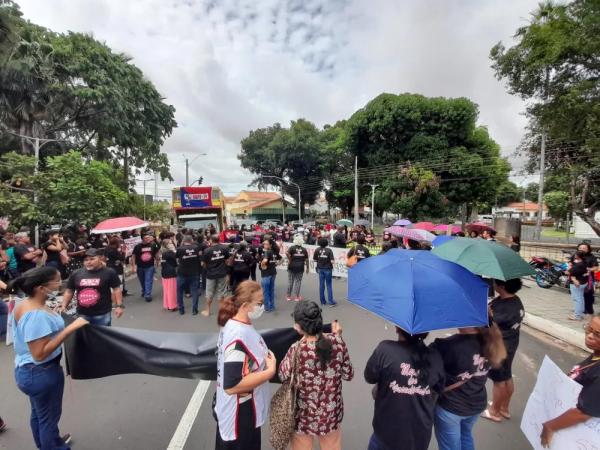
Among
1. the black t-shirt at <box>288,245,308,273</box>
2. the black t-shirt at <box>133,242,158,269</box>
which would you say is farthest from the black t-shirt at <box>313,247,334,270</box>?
the black t-shirt at <box>133,242,158,269</box>

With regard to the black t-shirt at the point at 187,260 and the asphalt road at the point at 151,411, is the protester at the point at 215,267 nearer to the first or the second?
the black t-shirt at the point at 187,260

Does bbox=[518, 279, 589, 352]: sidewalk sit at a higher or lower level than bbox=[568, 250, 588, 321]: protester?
lower

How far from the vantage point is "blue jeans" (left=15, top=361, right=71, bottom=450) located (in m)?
2.60

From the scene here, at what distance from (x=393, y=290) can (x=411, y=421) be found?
33.4 inches

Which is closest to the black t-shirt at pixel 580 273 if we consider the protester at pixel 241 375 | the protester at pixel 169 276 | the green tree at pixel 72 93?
the protester at pixel 241 375

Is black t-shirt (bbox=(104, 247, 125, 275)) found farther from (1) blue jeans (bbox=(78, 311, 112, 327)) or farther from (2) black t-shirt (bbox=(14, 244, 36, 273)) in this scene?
(1) blue jeans (bbox=(78, 311, 112, 327))

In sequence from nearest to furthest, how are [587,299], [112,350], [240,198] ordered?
1. [112,350]
2. [587,299]
3. [240,198]

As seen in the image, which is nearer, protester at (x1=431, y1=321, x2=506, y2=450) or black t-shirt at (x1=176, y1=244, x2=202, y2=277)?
protester at (x1=431, y1=321, x2=506, y2=450)

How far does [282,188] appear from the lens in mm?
46469

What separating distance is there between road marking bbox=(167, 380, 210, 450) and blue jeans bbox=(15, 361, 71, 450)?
0.92 metres

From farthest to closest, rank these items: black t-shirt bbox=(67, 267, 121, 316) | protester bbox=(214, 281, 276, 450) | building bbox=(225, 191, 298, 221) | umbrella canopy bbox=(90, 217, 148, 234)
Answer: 1. building bbox=(225, 191, 298, 221)
2. umbrella canopy bbox=(90, 217, 148, 234)
3. black t-shirt bbox=(67, 267, 121, 316)
4. protester bbox=(214, 281, 276, 450)

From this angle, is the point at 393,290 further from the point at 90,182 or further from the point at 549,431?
the point at 90,182

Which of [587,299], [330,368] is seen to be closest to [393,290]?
[330,368]

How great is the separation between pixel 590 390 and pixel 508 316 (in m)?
1.41
